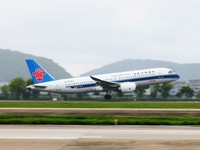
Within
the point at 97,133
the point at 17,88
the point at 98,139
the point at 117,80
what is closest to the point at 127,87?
the point at 117,80

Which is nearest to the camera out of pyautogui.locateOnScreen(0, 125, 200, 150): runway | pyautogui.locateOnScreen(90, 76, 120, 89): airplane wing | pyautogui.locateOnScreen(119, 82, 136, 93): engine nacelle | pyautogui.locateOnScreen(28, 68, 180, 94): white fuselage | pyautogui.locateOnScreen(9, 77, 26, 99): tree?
pyautogui.locateOnScreen(0, 125, 200, 150): runway

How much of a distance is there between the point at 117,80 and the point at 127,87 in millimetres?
2348

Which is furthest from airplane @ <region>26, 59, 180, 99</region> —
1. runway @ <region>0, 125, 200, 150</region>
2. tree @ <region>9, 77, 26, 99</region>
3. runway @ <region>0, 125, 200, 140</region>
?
runway @ <region>0, 125, 200, 150</region>

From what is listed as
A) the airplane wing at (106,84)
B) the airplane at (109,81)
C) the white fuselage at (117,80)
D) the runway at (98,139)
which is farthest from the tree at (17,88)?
the runway at (98,139)

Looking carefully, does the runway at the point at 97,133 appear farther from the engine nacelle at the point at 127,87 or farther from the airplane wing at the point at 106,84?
the airplane wing at the point at 106,84

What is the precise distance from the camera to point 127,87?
58.2 m

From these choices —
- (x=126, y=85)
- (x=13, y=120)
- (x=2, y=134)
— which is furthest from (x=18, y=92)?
(x=2, y=134)

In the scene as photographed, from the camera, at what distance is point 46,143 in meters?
14.7

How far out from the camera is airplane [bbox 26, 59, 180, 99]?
5865 centimetres

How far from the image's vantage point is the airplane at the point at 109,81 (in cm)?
5865

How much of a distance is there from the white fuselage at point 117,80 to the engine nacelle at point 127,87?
693mm

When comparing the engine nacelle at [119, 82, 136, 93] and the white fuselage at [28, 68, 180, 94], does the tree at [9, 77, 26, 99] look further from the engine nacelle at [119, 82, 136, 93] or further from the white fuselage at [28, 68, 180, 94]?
the engine nacelle at [119, 82, 136, 93]

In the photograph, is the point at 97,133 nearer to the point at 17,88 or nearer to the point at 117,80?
the point at 117,80

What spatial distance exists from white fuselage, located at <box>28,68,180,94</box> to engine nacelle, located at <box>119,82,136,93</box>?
693mm
